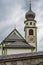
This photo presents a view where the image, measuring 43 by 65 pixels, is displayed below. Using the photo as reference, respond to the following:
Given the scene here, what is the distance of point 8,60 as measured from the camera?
10109 millimetres

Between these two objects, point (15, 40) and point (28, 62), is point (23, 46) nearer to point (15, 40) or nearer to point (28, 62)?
point (15, 40)

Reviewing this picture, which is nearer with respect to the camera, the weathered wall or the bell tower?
the weathered wall

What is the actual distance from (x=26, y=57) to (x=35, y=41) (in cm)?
5781

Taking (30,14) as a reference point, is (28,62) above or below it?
below

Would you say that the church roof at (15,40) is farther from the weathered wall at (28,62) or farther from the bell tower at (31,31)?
the weathered wall at (28,62)

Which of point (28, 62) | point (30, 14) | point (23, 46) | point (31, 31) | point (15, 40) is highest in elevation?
point (30, 14)

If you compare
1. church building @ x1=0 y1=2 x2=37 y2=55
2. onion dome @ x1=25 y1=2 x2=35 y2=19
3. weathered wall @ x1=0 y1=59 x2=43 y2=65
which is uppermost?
onion dome @ x1=25 y1=2 x2=35 y2=19

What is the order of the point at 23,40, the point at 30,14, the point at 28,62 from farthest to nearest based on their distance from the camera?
the point at 30,14 < the point at 23,40 < the point at 28,62

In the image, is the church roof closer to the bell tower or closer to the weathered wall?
the bell tower

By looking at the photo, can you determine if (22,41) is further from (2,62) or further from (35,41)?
(2,62)

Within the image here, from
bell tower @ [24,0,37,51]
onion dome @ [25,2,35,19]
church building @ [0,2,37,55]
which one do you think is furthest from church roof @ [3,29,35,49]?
onion dome @ [25,2,35,19]

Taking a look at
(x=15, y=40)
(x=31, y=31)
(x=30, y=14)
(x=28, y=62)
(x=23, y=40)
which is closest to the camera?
(x=28, y=62)

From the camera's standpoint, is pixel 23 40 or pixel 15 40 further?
pixel 23 40

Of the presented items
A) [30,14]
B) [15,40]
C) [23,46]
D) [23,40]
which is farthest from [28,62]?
[30,14]
